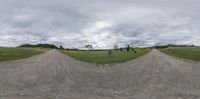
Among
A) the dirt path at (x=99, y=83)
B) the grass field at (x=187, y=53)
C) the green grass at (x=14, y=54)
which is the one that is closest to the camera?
the dirt path at (x=99, y=83)

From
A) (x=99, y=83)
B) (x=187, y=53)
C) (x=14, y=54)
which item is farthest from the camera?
(x=187, y=53)

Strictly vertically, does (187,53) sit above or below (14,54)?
below

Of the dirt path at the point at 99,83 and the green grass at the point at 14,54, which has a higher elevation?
the green grass at the point at 14,54

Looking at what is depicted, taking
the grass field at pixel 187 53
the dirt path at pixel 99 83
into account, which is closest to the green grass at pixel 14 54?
the dirt path at pixel 99 83

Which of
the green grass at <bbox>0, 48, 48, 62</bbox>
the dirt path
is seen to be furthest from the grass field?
the green grass at <bbox>0, 48, 48, 62</bbox>

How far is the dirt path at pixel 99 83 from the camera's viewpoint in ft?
74.5

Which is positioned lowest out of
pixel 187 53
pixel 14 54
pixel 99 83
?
pixel 99 83

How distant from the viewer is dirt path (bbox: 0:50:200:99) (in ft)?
74.5

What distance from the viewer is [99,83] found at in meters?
27.4

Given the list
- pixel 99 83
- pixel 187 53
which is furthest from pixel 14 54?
pixel 99 83

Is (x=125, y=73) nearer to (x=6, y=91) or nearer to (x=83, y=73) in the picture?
(x=83, y=73)

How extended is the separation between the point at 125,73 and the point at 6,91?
43.2 feet

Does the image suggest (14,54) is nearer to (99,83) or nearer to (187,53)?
(187,53)

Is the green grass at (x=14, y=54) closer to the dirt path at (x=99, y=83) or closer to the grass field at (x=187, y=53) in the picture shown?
the dirt path at (x=99, y=83)
